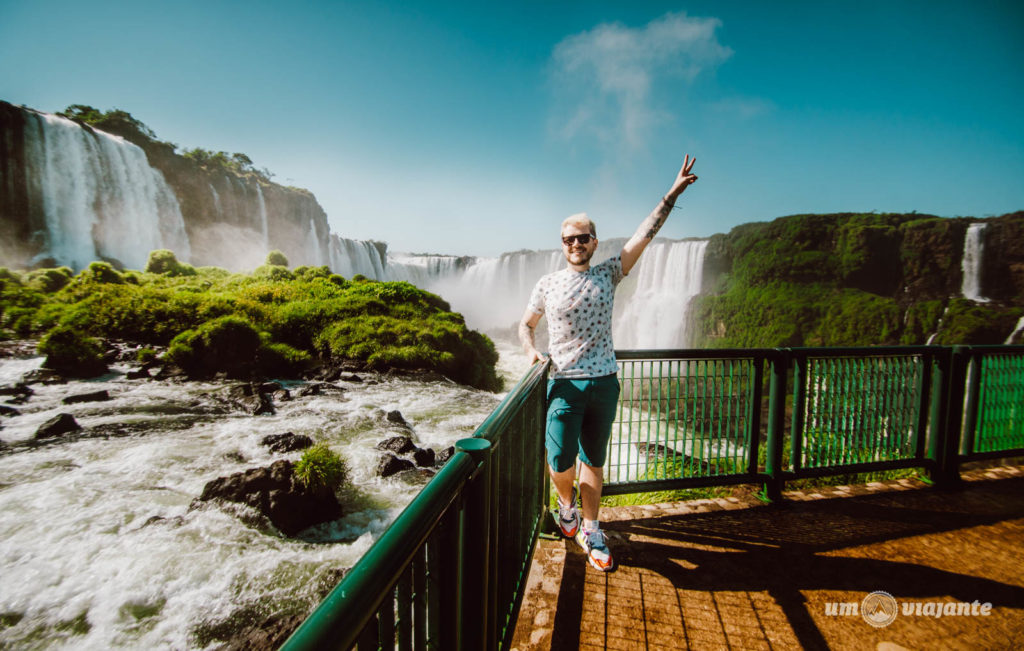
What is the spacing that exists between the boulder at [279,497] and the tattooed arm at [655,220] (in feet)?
21.1

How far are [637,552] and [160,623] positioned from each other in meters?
5.56

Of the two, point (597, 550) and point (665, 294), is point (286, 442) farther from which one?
point (665, 294)

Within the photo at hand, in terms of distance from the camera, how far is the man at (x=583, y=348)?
2438mm

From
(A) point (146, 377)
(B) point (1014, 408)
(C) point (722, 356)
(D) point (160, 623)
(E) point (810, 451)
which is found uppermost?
(C) point (722, 356)

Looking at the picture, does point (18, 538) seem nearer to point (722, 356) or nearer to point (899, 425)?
point (722, 356)

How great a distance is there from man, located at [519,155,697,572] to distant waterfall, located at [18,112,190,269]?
39.7m

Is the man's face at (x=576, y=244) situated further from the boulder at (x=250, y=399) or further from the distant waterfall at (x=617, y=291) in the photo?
the distant waterfall at (x=617, y=291)

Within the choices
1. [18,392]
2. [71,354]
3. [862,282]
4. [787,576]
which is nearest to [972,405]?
[787,576]

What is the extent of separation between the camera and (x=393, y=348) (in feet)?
55.7

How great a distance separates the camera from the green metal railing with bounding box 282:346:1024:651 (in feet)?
3.57

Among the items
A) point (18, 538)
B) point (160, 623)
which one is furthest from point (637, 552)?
point (18, 538)

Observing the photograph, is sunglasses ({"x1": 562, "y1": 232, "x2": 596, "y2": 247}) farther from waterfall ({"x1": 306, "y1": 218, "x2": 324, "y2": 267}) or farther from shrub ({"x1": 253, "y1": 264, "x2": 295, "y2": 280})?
waterfall ({"x1": 306, "y1": 218, "x2": 324, "y2": 267})

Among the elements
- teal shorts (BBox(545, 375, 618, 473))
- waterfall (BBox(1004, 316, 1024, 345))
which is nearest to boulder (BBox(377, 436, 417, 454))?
teal shorts (BBox(545, 375, 618, 473))

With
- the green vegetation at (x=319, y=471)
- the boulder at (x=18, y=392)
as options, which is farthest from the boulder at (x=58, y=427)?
the green vegetation at (x=319, y=471)
